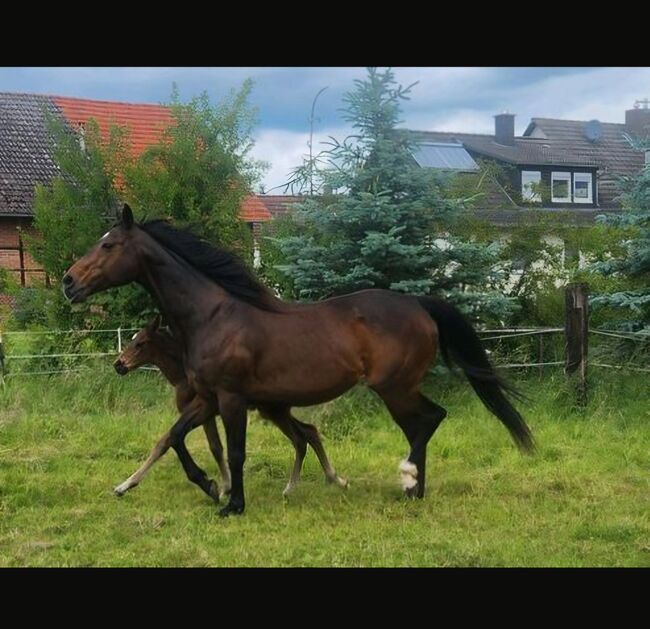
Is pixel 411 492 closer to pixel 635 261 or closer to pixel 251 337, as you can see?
pixel 251 337

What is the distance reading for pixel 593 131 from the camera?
29844 mm

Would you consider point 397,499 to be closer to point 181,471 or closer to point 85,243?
point 181,471

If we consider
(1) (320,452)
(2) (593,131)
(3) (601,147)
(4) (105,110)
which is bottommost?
(1) (320,452)

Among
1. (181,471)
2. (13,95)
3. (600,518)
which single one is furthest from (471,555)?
(13,95)

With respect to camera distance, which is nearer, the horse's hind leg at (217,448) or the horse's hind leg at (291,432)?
the horse's hind leg at (291,432)

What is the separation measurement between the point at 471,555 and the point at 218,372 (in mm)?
2253

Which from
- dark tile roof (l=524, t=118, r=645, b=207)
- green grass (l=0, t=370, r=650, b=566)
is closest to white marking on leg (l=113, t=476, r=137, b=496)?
green grass (l=0, t=370, r=650, b=566)

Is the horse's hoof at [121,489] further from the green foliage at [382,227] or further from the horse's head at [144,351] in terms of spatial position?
the green foliage at [382,227]

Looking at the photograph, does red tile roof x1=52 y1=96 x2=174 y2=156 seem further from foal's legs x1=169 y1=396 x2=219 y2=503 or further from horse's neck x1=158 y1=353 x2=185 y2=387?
foal's legs x1=169 y1=396 x2=219 y2=503

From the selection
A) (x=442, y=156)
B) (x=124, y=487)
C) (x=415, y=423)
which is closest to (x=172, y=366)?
(x=124, y=487)

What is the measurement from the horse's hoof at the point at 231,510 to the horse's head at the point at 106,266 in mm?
1894

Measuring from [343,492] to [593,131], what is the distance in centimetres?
2681

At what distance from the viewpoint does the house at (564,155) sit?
17.0 m

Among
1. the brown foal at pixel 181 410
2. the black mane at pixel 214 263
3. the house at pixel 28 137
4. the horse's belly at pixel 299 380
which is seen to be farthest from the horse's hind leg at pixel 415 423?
the house at pixel 28 137
